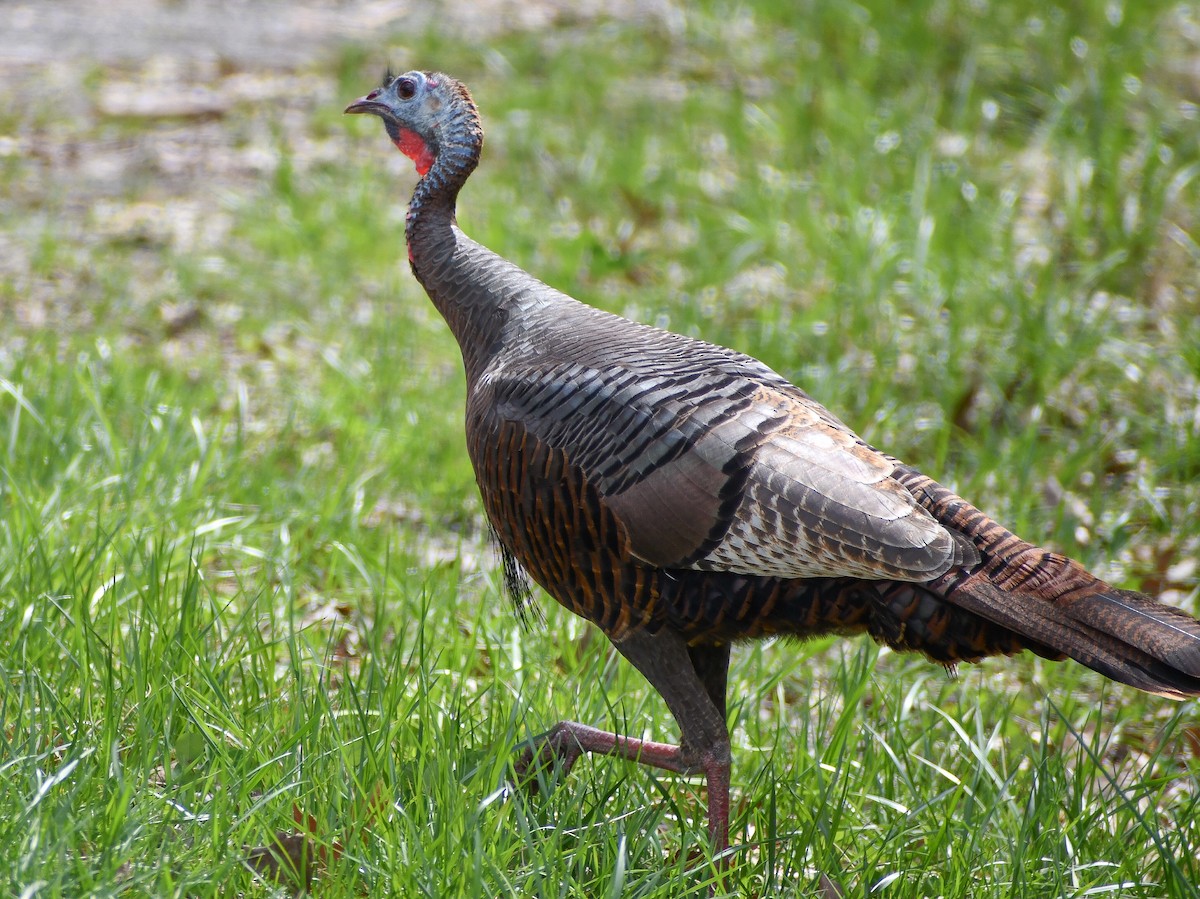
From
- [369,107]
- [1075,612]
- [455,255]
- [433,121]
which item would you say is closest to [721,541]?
[1075,612]

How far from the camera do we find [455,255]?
3301 millimetres

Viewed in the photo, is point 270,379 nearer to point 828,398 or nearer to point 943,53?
point 828,398

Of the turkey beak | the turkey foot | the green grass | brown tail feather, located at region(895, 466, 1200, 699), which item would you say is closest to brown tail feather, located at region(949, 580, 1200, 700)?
brown tail feather, located at region(895, 466, 1200, 699)

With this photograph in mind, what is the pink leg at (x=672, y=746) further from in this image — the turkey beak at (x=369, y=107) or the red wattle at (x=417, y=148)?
the turkey beak at (x=369, y=107)

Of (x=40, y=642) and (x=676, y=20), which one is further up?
(x=676, y=20)

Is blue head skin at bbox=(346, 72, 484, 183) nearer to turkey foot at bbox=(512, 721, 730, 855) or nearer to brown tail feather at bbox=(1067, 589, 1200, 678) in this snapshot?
turkey foot at bbox=(512, 721, 730, 855)

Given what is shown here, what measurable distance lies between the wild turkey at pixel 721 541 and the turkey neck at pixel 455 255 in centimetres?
27

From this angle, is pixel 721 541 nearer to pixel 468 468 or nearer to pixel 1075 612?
pixel 1075 612

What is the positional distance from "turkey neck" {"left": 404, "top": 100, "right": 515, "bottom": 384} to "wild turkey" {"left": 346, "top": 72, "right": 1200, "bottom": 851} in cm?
27

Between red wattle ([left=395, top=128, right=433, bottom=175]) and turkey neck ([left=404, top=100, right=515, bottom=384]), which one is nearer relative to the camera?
turkey neck ([left=404, top=100, right=515, bottom=384])

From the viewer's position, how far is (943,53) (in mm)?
7348

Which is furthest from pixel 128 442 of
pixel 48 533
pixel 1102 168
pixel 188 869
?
pixel 1102 168

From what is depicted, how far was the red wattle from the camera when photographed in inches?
135

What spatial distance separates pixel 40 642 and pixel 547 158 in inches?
184
